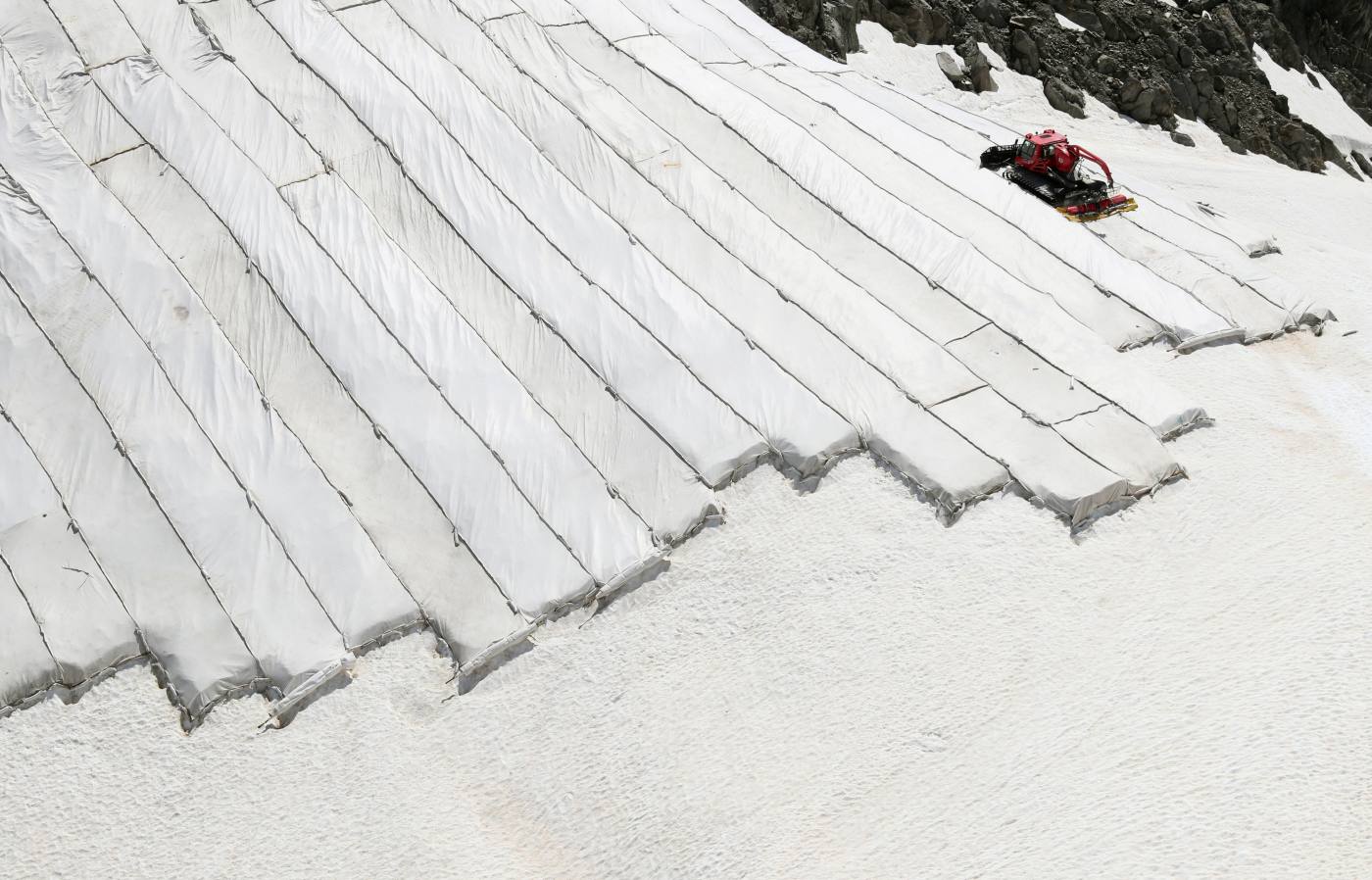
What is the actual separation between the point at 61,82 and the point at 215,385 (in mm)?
10990

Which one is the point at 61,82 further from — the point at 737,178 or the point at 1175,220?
the point at 1175,220

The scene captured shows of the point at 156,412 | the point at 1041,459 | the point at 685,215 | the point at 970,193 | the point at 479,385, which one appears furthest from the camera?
the point at 970,193

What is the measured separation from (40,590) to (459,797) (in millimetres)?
8943

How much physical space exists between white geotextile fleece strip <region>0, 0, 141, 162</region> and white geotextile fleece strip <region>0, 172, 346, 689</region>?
2451mm

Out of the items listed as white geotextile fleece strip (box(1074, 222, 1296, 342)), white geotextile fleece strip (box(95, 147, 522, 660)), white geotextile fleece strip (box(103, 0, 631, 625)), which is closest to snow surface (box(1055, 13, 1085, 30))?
white geotextile fleece strip (box(1074, 222, 1296, 342))

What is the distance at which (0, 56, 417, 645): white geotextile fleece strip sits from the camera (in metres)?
19.8

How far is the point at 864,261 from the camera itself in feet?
85.3

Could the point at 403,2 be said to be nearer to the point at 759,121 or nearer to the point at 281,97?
the point at 281,97

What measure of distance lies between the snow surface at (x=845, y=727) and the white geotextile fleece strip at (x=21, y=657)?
1.56 ft

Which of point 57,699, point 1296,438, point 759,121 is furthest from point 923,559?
point 57,699

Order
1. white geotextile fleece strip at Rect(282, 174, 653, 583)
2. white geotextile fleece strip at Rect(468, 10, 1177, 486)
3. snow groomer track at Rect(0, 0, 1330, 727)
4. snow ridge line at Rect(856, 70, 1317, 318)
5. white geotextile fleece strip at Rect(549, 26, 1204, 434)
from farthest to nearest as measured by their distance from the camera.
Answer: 1. snow ridge line at Rect(856, 70, 1317, 318)
2. white geotextile fleece strip at Rect(549, 26, 1204, 434)
3. white geotextile fleece strip at Rect(468, 10, 1177, 486)
4. white geotextile fleece strip at Rect(282, 174, 653, 583)
5. snow groomer track at Rect(0, 0, 1330, 727)

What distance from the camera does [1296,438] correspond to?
2261cm

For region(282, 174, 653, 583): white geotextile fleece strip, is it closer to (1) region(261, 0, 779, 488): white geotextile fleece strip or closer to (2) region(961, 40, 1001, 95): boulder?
Answer: (1) region(261, 0, 779, 488): white geotextile fleece strip

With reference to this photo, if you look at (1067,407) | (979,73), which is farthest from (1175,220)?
(979,73)
